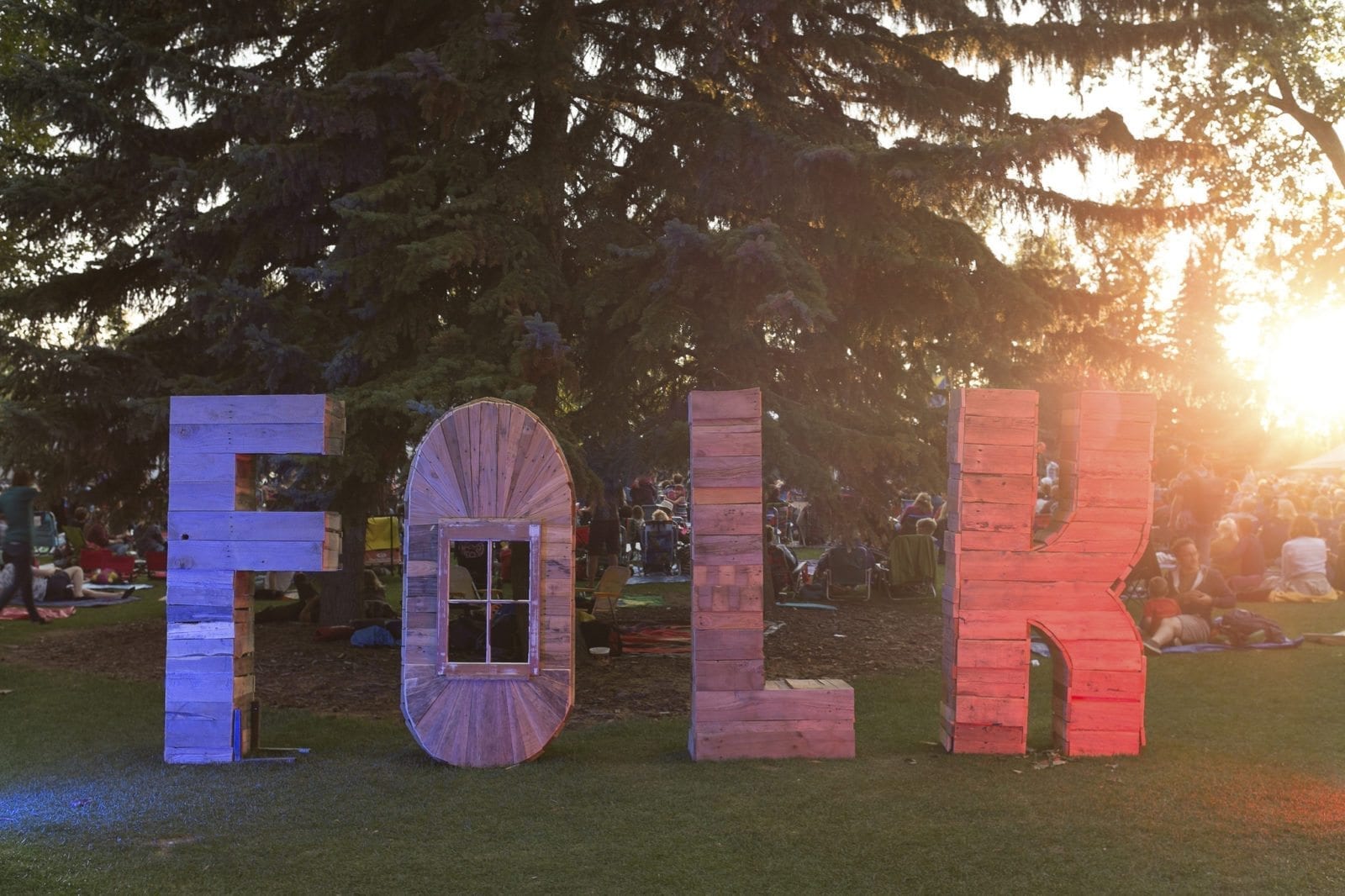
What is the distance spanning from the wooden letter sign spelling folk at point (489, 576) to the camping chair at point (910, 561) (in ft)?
39.0

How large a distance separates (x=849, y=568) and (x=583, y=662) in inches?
308

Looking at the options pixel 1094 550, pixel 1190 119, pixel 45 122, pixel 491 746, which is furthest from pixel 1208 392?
pixel 45 122

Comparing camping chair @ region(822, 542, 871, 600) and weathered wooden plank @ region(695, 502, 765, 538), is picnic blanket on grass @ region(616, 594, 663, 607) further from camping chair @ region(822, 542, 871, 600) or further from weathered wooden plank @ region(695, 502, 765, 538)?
weathered wooden plank @ region(695, 502, 765, 538)

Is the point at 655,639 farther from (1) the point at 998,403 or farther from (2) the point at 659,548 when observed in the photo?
(2) the point at 659,548

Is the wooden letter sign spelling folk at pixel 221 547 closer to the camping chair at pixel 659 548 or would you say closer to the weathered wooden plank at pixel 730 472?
the weathered wooden plank at pixel 730 472

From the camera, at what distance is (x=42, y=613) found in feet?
53.1

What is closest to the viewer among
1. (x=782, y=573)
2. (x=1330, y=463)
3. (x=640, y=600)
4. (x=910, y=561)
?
(x=640, y=600)

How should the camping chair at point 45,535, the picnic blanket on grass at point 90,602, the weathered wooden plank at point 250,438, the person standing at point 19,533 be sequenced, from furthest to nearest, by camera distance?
the camping chair at point 45,535
the picnic blanket on grass at point 90,602
the person standing at point 19,533
the weathered wooden plank at point 250,438

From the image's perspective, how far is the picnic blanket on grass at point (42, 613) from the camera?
53.1 ft

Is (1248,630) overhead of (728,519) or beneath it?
beneath

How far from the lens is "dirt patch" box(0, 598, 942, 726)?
10391 mm

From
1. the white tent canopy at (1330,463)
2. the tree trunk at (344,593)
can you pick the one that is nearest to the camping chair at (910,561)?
the tree trunk at (344,593)

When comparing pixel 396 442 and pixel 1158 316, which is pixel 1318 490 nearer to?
pixel 1158 316

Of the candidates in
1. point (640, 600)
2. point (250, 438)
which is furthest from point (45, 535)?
point (250, 438)
